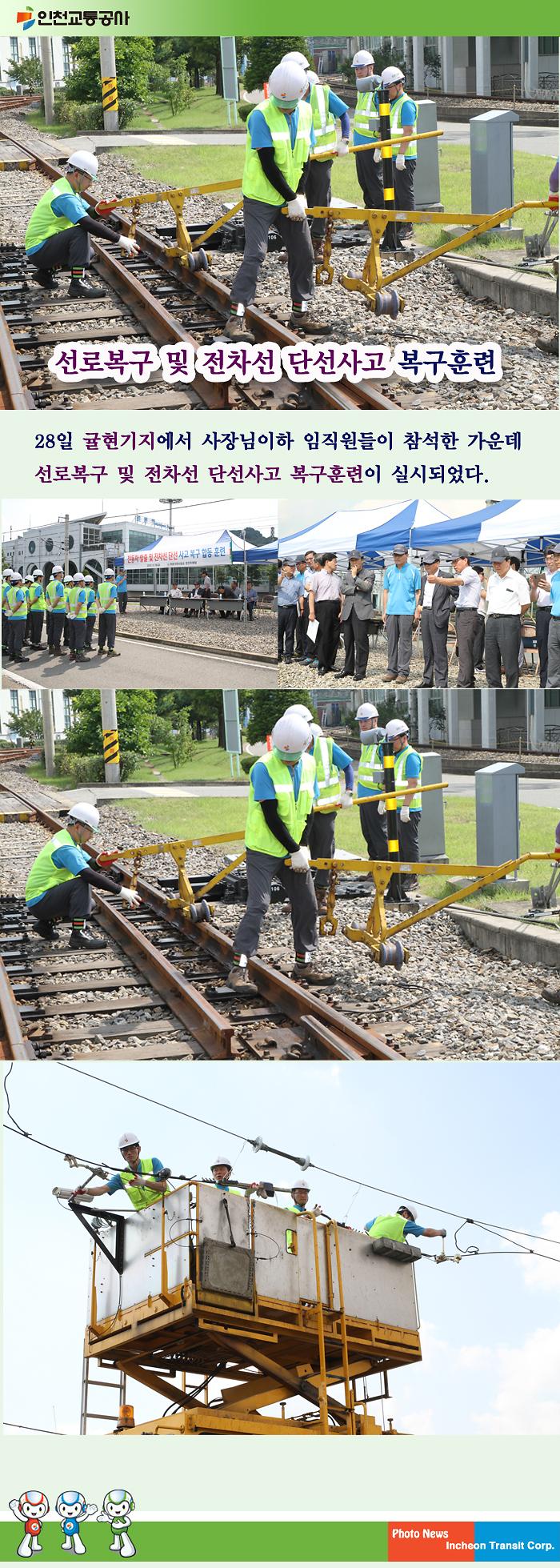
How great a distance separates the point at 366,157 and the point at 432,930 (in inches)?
224

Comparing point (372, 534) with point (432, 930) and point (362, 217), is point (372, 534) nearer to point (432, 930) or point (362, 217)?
point (362, 217)

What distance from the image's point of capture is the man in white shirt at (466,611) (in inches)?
455

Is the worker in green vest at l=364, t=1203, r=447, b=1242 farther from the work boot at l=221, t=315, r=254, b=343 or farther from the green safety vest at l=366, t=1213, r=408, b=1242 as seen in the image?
the work boot at l=221, t=315, r=254, b=343

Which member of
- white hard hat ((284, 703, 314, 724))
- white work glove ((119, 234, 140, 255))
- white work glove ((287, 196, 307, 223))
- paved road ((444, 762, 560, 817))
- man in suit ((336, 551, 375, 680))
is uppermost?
white work glove ((119, 234, 140, 255))

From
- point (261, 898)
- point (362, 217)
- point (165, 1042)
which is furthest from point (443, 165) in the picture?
point (165, 1042)

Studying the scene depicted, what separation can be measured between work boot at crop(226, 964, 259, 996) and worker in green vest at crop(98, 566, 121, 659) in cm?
365

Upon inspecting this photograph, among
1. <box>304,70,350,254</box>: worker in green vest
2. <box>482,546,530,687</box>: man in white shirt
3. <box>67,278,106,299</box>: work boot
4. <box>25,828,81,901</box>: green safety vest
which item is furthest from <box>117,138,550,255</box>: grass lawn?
<box>25,828,81,901</box>: green safety vest

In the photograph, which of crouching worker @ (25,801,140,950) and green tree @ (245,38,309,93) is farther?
green tree @ (245,38,309,93)

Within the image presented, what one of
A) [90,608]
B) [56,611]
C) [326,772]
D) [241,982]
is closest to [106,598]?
[90,608]

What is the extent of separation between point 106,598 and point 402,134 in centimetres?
411

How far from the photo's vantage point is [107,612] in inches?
517

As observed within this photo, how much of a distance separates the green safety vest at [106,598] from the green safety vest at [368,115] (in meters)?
3.91

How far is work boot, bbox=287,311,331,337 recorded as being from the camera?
36.6ft

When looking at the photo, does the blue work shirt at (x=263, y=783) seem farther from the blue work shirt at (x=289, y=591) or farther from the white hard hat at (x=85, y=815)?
the blue work shirt at (x=289, y=591)
